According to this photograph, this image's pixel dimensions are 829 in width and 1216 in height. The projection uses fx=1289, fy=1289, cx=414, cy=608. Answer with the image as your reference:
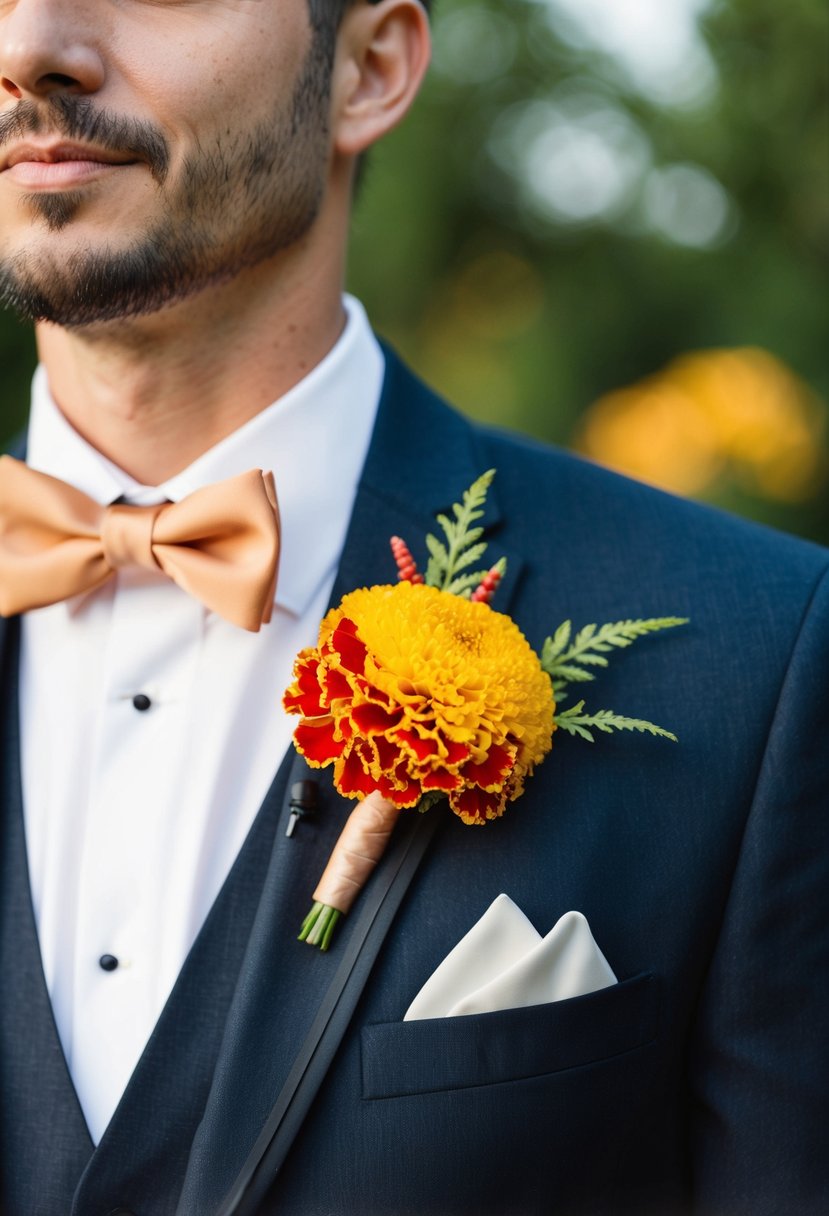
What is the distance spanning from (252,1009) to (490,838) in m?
0.37

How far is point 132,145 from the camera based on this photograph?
69.4 inches

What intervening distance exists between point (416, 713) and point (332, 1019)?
40cm

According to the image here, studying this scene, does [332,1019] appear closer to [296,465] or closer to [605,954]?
[605,954]

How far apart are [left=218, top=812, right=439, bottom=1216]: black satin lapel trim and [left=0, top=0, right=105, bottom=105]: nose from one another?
3.57 feet

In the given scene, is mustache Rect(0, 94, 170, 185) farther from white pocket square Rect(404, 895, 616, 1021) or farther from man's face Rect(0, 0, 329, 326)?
white pocket square Rect(404, 895, 616, 1021)

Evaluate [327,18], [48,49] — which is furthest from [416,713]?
[327,18]

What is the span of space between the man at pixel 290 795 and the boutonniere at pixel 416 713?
67 mm

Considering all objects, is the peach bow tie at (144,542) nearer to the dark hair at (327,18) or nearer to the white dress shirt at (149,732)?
the white dress shirt at (149,732)

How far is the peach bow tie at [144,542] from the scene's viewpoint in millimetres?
1756

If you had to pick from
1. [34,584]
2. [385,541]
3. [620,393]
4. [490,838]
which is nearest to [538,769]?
[490,838]

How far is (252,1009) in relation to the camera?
1.58 metres

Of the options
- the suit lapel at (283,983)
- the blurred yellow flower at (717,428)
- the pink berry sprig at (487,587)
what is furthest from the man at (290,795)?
the blurred yellow flower at (717,428)

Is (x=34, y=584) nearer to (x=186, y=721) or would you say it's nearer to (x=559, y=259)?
(x=186, y=721)

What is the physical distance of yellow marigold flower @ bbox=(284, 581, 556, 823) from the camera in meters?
1.52
